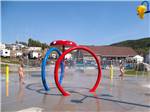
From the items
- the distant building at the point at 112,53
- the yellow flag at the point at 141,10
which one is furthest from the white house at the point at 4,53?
the yellow flag at the point at 141,10

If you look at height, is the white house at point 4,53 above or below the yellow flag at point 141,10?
above

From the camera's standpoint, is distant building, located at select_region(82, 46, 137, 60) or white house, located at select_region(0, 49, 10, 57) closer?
white house, located at select_region(0, 49, 10, 57)

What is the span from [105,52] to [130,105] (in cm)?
7912

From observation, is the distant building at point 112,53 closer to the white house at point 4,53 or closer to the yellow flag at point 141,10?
the white house at point 4,53

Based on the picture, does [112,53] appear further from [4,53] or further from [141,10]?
[141,10]

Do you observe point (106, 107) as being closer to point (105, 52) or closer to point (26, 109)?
point (26, 109)

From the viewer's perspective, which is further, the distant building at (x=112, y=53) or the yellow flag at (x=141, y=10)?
the distant building at (x=112, y=53)

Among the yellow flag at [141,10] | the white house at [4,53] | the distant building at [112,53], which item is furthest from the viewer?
the distant building at [112,53]

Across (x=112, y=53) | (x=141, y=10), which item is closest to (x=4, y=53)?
(x=112, y=53)

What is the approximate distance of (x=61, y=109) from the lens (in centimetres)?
1064

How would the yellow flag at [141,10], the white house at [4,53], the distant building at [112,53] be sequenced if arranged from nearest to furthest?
the yellow flag at [141,10], the white house at [4,53], the distant building at [112,53]

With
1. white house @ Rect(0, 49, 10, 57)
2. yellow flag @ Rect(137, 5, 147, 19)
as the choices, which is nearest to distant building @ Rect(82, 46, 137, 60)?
white house @ Rect(0, 49, 10, 57)

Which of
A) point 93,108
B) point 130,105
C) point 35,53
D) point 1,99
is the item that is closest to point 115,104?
point 130,105

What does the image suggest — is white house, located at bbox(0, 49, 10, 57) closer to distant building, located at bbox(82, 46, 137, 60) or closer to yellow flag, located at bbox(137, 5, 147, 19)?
distant building, located at bbox(82, 46, 137, 60)
